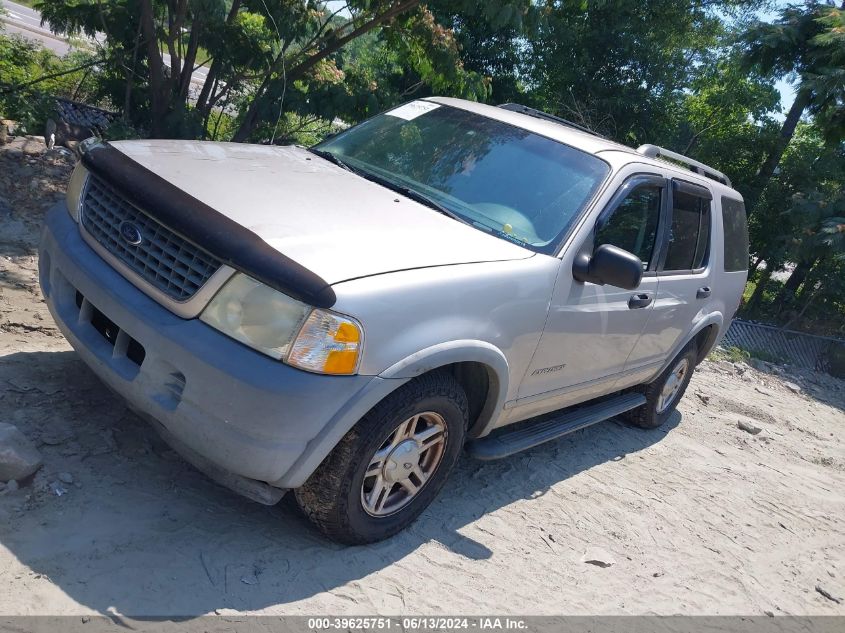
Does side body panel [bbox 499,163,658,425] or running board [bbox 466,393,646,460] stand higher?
side body panel [bbox 499,163,658,425]

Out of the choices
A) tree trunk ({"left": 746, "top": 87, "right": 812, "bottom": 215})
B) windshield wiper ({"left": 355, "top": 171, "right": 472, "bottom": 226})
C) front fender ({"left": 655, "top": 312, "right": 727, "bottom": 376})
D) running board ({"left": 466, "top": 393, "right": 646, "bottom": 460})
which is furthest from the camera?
tree trunk ({"left": 746, "top": 87, "right": 812, "bottom": 215})

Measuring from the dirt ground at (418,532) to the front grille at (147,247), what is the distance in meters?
0.96

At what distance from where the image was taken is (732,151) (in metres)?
16.7

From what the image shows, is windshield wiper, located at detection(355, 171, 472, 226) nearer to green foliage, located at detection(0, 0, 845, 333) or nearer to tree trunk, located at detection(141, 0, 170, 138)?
green foliage, located at detection(0, 0, 845, 333)

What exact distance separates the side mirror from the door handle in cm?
65

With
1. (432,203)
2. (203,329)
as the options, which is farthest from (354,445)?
(432,203)

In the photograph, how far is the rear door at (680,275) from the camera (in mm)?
5020

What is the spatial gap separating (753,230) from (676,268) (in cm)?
1242

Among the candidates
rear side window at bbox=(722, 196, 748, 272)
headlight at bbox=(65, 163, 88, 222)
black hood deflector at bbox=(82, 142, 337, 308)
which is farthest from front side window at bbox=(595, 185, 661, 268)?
headlight at bbox=(65, 163, 88, 222)

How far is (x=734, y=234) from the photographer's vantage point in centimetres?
623

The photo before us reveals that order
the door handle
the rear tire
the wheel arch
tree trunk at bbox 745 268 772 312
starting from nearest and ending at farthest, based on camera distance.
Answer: the wheel arch < the door handle < the rear tire < tree trunk at bbox 745 268 772 312

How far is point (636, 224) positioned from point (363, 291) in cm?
221

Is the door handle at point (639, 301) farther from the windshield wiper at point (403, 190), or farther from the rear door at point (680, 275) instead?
the windshield wiper at point (403, 190)

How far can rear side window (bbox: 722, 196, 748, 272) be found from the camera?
6.04 m
